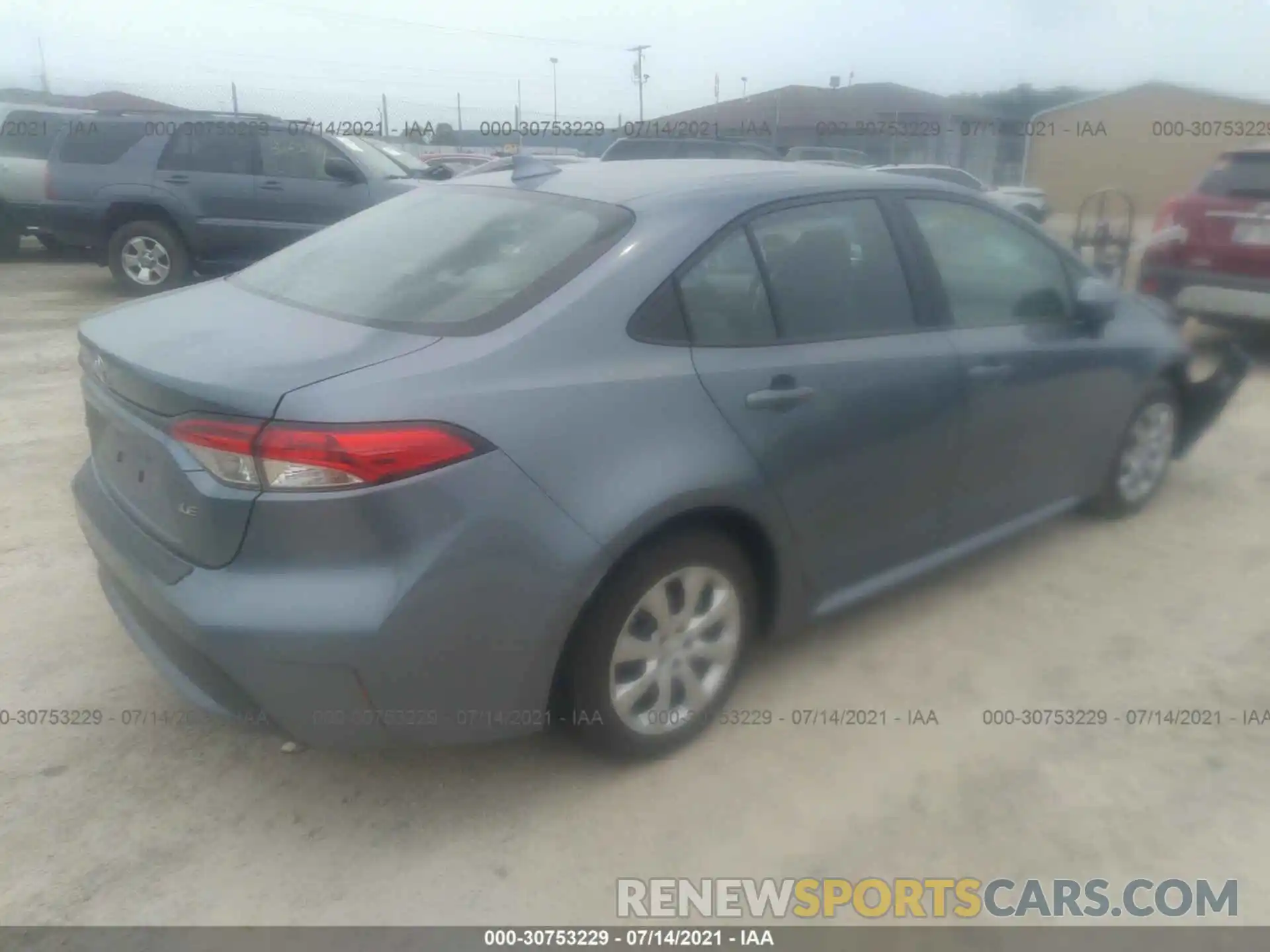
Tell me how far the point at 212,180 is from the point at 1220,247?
8679 mm

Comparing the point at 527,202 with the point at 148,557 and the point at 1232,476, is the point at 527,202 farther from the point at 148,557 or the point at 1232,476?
the point at 1232,476

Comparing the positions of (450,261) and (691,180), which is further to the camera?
(691,180)

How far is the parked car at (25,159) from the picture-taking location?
35.9 feet

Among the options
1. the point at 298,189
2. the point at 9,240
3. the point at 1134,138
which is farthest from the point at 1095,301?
the point at 1134,138

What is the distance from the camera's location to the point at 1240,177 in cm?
697

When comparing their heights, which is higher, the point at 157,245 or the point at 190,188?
the point at 190,188

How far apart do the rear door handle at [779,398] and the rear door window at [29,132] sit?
449 inches

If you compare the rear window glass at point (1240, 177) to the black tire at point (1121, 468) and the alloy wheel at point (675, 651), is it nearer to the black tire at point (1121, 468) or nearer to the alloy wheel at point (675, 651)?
the black tire at point (1121, 468)

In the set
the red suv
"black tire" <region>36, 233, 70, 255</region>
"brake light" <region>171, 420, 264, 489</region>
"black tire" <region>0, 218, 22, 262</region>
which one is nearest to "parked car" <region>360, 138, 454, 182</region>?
"black tire" <region>36, 233, 70, 255</region>

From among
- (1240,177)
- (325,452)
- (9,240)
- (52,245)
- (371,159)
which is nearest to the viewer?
(325,452)

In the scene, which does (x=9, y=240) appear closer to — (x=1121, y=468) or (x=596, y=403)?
(x=596, y=403)

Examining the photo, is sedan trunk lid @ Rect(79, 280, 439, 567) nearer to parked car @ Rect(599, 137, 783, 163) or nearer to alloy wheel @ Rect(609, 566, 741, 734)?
alloy wheel @ Rect(609, 566, 741, 734)

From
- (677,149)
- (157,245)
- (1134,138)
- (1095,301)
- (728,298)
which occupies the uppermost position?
(1134,138)
